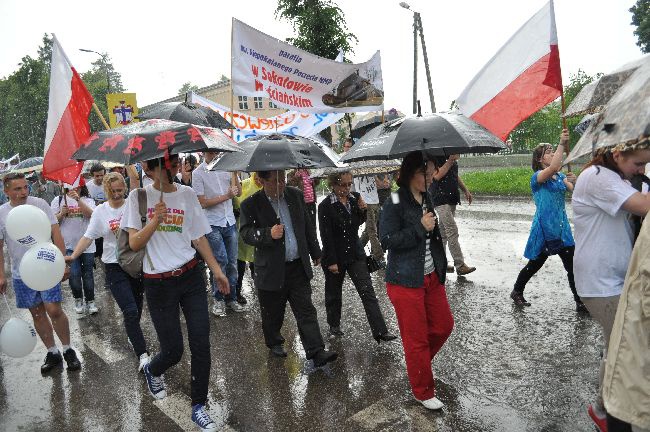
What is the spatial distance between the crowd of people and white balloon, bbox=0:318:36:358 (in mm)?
388

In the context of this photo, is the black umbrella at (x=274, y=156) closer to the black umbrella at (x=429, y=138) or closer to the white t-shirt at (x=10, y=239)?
the black umbrella at (x=429, y=138)

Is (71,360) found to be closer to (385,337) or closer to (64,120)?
(64,120)

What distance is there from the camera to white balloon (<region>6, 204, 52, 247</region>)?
13.6 ft

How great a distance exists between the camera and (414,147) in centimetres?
329

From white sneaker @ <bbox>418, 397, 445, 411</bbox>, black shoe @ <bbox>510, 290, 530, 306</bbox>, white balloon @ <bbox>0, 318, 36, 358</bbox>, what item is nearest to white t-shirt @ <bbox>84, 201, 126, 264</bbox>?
white balloon @ <bbox>0, 318, 36, 358</bbox>

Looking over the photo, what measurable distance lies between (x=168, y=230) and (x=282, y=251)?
1033 millimetres

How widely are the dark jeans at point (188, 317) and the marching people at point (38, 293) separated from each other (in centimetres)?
165

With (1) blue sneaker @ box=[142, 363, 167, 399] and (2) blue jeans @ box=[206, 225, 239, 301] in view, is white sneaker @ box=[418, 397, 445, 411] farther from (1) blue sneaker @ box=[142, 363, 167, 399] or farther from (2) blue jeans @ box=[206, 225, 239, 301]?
(2) blue jeans @ box=[206, 225, 239, 301]

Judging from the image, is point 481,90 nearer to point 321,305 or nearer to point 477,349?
point 477,349

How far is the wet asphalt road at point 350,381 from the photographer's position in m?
Answer: 3.46

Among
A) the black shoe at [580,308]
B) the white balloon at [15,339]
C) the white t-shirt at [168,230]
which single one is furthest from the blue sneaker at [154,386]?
the black shoe at [580,308]

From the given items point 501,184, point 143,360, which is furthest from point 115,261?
point 501,184

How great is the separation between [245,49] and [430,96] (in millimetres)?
17525

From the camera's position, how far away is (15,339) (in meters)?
4.23
